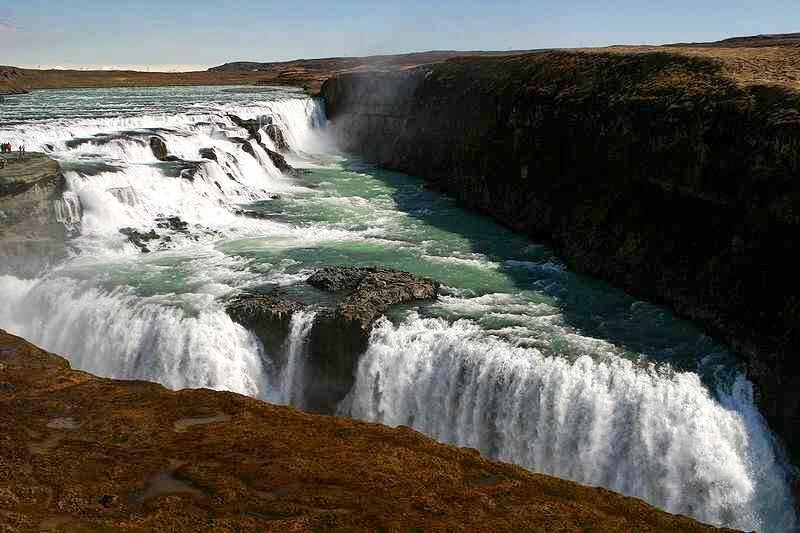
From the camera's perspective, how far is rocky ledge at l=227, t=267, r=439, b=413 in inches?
770

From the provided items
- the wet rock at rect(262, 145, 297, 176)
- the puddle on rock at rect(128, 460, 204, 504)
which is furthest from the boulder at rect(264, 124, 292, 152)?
Answer: the puddle on rock at rect(128, 460, 204, 504)

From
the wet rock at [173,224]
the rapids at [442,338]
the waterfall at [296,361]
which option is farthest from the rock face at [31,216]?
the waterfall at [296,361]

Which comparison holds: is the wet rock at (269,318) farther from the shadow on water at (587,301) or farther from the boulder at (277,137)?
the boulder at (277,137)

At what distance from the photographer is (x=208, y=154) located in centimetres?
3769

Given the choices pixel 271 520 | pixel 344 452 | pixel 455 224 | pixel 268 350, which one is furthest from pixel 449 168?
pixel 271 520

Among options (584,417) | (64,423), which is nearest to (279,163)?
(64,423)

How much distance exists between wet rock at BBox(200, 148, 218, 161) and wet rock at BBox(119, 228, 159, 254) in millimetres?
10198

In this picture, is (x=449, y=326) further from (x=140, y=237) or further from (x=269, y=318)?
(x=140, y=237)

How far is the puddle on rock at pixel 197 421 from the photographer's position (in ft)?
47.1

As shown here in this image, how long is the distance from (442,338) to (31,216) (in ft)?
55.6

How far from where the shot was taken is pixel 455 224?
32.4m

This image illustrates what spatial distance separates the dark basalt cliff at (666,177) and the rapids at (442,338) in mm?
1092

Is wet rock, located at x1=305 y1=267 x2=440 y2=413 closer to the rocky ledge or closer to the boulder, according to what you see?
the rocky ledge

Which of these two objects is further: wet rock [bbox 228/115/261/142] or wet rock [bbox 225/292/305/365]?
wet rock [bbox 228/115/261/142]
